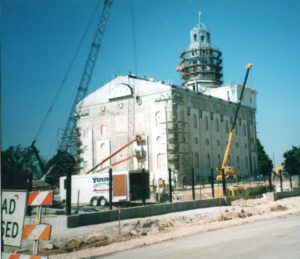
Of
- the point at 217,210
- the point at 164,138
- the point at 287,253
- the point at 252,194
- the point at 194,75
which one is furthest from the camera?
the point at 194,75

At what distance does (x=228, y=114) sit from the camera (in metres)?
67.2

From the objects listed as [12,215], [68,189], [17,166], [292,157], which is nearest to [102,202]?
[68,189]

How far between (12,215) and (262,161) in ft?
261

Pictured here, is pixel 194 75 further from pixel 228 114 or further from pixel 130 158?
pixel 130 158

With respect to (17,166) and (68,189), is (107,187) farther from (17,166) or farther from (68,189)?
(17,166)

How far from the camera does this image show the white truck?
3000 centimetres

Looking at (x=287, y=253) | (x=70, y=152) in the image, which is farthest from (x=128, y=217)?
(x=70, y=152)

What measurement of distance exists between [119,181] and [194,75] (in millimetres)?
53758

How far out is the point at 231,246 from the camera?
9.68 m

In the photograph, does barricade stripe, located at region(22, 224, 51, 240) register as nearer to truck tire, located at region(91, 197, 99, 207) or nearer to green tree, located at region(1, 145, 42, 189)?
green tree, located at region(1, 145, 42, 189)

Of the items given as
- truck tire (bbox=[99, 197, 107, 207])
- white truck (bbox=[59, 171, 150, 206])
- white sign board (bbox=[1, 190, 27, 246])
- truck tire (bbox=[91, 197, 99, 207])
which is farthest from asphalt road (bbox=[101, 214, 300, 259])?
truck tire (bbox=[91, 197, 99, 207])

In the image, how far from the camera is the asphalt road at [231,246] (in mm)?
8547

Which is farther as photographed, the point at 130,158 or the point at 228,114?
the point at 228,114

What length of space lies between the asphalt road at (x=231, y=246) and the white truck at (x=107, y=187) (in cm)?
1749
